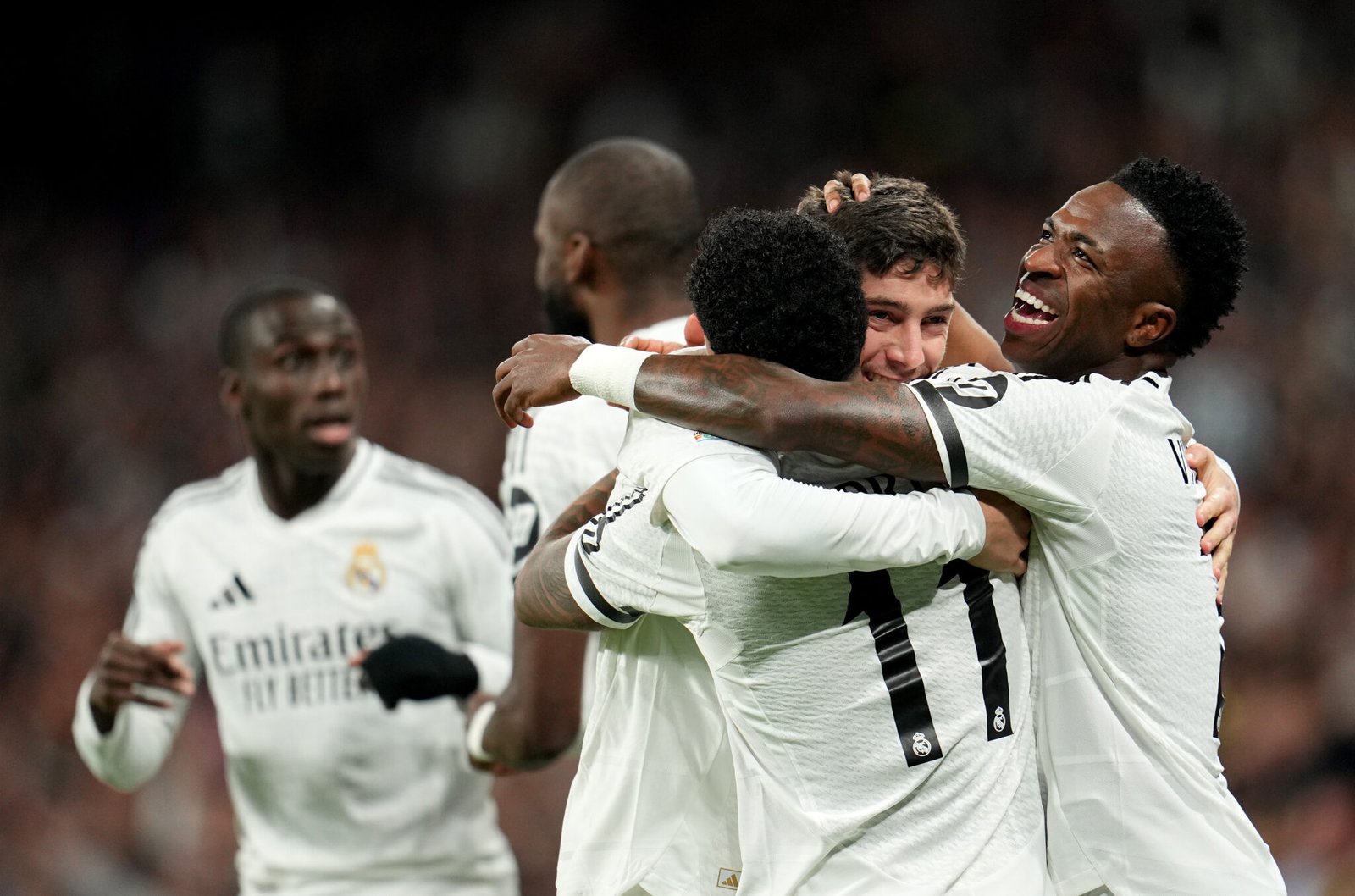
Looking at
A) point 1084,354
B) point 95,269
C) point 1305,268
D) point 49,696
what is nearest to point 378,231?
point 95,269

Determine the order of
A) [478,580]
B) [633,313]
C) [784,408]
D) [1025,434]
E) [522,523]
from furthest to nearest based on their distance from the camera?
[478,580] < [633,313] < [522,523] < [1025,434] < [784,408]

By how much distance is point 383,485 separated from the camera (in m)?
4.98

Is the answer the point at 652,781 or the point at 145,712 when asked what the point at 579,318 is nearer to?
the point at 652,781

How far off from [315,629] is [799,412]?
109 inches

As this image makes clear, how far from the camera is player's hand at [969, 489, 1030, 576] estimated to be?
246 centimetres

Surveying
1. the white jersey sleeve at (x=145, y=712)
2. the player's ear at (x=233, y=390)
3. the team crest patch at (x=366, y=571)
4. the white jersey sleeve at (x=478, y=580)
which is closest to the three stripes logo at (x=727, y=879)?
the white jersey sleeve at (x=478, y=580)

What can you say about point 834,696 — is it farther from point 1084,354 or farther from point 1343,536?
point 1343,536

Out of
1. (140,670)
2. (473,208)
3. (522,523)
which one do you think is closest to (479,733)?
(522,523)

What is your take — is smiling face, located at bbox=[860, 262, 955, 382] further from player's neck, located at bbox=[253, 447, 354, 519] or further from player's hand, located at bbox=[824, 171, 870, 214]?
player's neck, located at bbox=[253, 447, 354, 519]

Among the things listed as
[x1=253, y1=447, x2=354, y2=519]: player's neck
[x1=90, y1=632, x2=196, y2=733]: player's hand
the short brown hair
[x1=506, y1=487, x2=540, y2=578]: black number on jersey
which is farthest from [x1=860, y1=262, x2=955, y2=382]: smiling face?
[x1=253, y1=447, x2=354, y2=519]: player's neck

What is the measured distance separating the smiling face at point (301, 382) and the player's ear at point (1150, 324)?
2749mm

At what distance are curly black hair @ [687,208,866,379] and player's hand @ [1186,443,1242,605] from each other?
0.76 m

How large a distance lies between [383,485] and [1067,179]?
6139mm

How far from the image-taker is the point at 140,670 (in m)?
4.27
